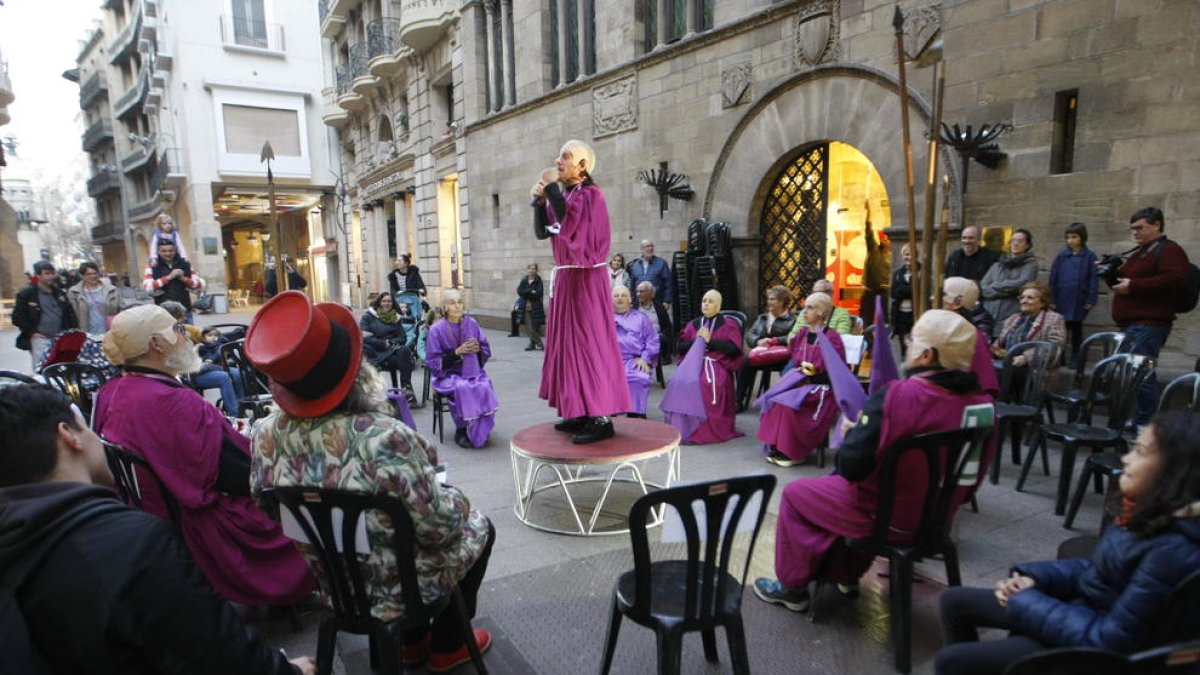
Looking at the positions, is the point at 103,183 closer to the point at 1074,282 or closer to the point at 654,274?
the point at 654,274

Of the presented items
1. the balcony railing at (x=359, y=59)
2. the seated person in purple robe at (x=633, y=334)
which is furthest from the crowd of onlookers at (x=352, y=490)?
the balcony railing at (x=359, y=59)

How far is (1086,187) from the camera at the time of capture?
218 inches

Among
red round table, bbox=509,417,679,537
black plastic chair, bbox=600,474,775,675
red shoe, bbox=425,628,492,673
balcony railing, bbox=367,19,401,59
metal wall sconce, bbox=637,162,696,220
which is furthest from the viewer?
balcony railing, bbox=367,19,401,59

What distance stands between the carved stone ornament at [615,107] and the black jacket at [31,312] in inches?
313

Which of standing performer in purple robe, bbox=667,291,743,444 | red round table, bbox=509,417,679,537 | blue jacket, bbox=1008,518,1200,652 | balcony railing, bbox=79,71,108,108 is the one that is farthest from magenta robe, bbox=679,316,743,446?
balcony railing, bbox=79,71,108,108

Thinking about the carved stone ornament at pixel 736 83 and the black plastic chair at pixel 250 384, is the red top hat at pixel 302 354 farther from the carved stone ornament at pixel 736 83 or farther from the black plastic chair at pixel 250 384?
the carved stone ornament at pixel 736 83

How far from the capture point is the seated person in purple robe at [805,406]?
15.6ft

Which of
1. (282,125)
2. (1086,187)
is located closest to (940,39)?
(1086,187)

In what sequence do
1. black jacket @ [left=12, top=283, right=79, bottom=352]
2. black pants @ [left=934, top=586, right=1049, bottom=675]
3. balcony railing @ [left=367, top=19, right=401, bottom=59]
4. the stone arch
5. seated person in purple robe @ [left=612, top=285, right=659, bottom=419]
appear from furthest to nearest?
balcony railing @ [left=367, top=19, right=401, bottom=59], black jacket @ [left=12, top=283, right=79, bottom=352], the stone arch, seated person in purple robe @ [left=612, top=285, right=659, bottom=419], black pants @ [left=934, top=586, right=1049, bottom=675]

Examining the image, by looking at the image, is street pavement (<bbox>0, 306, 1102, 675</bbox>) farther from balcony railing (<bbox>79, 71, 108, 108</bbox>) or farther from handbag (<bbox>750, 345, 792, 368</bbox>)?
balcony railing (<bbox>79, 71, 108, 108</bbox>)

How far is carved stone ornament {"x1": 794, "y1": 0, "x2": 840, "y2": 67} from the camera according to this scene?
734cm

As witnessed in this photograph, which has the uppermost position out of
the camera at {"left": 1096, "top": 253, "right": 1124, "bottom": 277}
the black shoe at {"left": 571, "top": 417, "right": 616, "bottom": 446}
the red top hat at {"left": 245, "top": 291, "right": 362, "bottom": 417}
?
the camera at {"left": 1096, "top": 253, "right": 1124, "bottom": 277}

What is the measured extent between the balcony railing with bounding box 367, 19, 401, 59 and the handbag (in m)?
16.2

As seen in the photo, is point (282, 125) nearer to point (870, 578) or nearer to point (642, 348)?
Result: point (642, 348)
